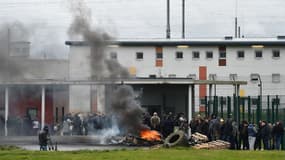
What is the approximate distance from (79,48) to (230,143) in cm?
1243

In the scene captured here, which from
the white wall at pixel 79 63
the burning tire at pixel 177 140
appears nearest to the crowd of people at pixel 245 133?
the burning tire at pixel 177 140

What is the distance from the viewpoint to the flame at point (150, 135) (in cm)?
3369

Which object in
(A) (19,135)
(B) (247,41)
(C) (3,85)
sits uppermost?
(B) (247,41)

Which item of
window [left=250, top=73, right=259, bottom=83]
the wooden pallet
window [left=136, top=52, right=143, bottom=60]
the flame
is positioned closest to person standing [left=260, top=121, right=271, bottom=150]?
the wooden pallet

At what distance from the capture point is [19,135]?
40.8 metres

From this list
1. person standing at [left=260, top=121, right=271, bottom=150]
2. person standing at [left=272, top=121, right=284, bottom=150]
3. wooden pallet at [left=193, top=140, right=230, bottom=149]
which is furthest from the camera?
wooden pallet at [left=193, top=140, right=230, bottom=149]

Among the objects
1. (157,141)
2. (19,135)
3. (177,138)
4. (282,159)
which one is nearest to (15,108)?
(19,135)

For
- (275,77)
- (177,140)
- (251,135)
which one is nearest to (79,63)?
(177,140)

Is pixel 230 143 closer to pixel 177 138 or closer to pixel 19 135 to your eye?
pixel 177 138

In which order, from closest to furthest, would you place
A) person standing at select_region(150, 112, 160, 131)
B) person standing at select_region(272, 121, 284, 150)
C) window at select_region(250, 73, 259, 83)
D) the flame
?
1. person standing at select_region(272, 121, 284, 150)
2. the flame
3. person standing at select_region(150, 112, 160, 131)
4. window at select_region(250, 73, 259, 83)

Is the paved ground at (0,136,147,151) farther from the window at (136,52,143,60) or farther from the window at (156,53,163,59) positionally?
the window at (156,53,163,59)

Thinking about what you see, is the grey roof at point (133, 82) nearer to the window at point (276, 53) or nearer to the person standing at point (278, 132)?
the person standing at point (278, 132)

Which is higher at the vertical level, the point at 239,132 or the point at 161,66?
the point at 161,66

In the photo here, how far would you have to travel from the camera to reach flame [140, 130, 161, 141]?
1327 inches
